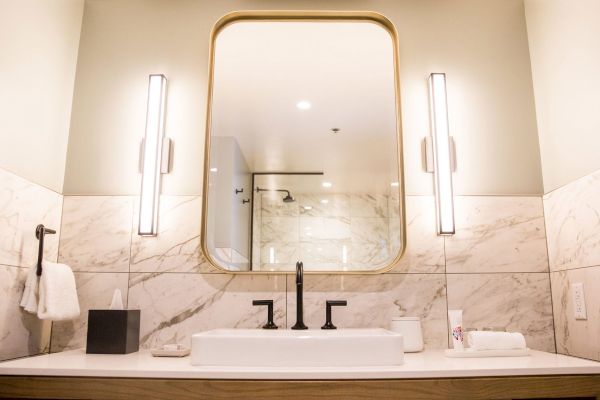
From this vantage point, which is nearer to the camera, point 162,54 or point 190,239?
point 190,239

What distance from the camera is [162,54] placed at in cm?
220

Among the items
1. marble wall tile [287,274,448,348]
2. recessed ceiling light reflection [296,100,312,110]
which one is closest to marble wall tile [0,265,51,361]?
marble wall tile [287,274,448,348]

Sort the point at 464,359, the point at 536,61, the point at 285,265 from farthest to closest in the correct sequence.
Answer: the point at 536,61 → the point at 285,265 → the point at 464,359

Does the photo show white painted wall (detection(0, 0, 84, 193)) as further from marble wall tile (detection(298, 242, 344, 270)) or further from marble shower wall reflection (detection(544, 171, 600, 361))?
marble shower wall reflection (detection(544, 171, 600, 361))

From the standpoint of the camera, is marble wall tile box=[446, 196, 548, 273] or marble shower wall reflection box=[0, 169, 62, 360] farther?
marble wall tile box=[446, 196, 548, 273]

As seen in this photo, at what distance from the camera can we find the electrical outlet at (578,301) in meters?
1.77

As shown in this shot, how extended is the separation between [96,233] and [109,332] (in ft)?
1.54

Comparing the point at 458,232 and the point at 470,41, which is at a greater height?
the point at 470,41

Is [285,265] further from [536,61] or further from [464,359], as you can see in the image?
[536,61]

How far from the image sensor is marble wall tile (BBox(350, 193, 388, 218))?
2.00m

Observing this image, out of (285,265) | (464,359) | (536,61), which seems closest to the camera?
(464,359)

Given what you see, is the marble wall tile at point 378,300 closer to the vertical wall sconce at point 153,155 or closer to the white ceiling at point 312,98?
the white ceiling at point 312,98

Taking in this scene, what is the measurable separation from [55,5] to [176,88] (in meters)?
0.57

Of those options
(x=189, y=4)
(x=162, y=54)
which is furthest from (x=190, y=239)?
(x=189, y=4)
